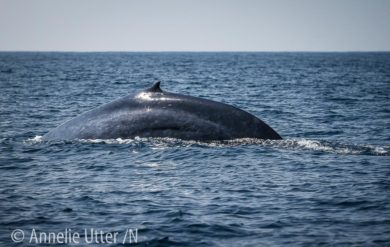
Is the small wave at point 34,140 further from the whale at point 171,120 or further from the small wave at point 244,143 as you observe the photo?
the whale at point 171,120

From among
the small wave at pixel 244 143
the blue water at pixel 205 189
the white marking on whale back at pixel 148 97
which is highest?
the white marking on whale back at pixel 148 97

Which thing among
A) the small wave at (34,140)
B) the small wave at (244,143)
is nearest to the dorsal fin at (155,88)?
the small wave at (244,143)

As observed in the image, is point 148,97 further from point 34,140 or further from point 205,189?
point 34,140

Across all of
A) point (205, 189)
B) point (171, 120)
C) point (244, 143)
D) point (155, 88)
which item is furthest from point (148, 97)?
point (205, 189)

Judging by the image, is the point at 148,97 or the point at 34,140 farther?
the point at 34,140

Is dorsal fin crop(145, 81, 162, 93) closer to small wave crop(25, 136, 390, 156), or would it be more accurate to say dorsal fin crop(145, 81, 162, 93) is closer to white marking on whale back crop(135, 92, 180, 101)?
white marking on whale back crop(135, 92, 180, 101)

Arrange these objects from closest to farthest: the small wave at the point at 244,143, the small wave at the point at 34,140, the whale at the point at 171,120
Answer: the whale at the point at 171,120 < the small wave at the point at 244,143 < the small wave at the point at 34,140

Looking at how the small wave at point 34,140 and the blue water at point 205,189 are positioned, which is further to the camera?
the small wave at point 34,140

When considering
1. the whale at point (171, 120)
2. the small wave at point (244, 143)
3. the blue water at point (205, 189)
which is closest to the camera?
the blue water at point (205, 189)

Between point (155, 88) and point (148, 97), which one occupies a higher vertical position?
point (155, 88)

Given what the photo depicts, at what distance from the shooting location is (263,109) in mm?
30766

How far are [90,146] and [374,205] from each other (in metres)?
8.09

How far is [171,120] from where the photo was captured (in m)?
15.5

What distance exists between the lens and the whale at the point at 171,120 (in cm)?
1536
